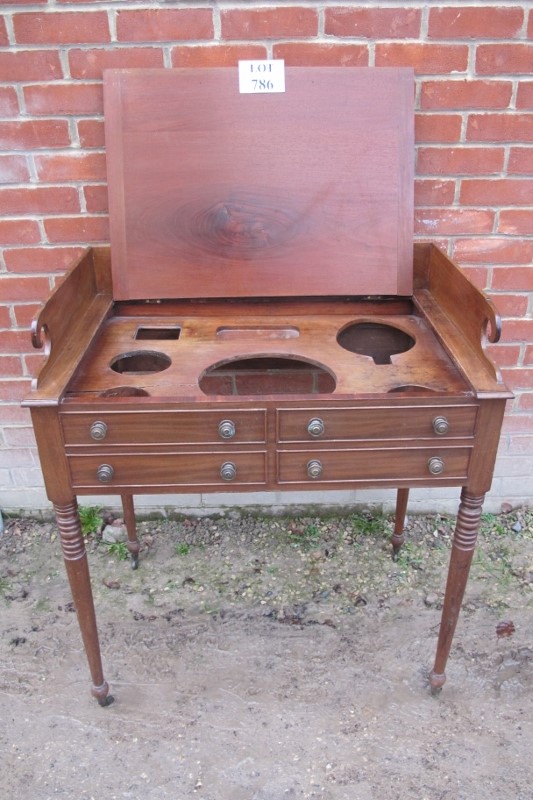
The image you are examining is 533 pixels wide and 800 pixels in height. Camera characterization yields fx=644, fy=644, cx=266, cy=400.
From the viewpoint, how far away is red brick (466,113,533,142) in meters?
1.82

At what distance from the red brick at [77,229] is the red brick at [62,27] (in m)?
→ 0.47

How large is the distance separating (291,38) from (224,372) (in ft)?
3.21

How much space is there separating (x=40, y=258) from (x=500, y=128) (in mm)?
1417

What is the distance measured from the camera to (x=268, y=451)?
1393 mm

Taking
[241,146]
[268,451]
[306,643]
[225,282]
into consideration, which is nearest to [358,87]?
[241,146]

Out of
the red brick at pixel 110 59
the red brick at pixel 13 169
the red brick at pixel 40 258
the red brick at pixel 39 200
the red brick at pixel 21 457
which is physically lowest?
the red brick at pixel 21 457

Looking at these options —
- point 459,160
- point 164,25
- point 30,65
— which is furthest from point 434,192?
point 30,65

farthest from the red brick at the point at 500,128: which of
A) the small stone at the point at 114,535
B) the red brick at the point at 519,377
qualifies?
the small stone at the point at 114,535

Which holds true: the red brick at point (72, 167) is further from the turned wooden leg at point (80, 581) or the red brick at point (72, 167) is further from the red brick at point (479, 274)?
the red brick at point (479, 274)

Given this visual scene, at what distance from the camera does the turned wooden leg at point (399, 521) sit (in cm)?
215

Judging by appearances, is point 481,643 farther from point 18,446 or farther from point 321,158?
point 18,446

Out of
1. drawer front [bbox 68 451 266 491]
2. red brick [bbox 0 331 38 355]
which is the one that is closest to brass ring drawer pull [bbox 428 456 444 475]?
drawer front [bbox 68 451 266 491]

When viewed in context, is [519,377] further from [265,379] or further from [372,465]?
[372,465]

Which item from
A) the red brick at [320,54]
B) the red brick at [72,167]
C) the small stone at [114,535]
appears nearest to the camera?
the red brick at [320,54]
